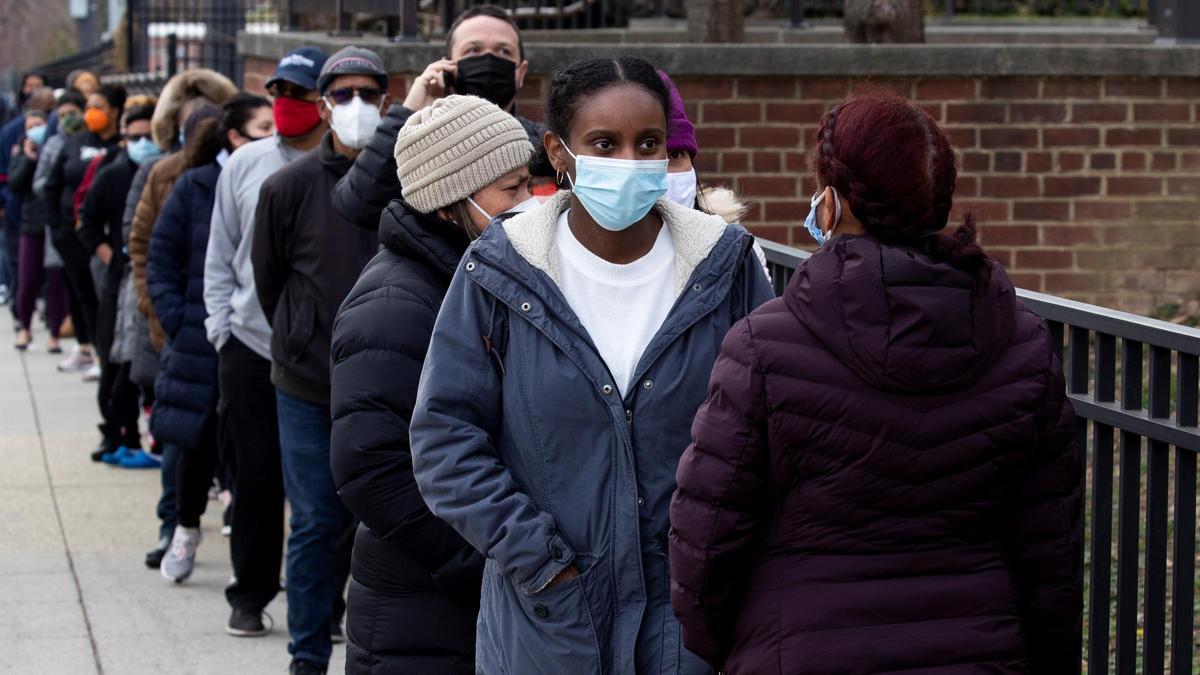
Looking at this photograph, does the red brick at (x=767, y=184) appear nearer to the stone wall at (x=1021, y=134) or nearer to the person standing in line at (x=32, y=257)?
the stone wall at (x=1021, y=134)

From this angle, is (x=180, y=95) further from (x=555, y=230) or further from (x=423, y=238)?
(x=555, y=230)

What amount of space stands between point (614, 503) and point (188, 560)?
15.3 ft

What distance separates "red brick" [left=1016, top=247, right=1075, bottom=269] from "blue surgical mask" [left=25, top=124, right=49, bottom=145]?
9.41 m

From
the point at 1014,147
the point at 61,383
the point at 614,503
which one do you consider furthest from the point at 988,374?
the point at 61,383

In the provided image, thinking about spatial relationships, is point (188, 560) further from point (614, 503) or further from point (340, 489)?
point (614, 503)

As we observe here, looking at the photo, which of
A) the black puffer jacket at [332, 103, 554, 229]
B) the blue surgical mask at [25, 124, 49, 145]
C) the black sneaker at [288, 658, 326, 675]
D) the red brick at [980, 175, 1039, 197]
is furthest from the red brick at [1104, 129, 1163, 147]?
the blue surgical mask at [25, 124, 49, 145]

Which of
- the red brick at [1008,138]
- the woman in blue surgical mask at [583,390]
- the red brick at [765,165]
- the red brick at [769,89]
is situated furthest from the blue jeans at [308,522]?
the red brick at [1008,138]

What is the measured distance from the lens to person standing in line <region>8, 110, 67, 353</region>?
14547mm

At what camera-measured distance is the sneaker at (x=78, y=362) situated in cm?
1390

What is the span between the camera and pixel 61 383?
1330 cm

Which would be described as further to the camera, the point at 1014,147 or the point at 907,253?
the point at 1014,147

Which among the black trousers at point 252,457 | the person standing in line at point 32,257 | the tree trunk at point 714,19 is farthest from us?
the person standing in line at point 32,257

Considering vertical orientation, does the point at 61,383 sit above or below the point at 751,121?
below

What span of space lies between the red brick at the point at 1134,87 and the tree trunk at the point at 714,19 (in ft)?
7.61
